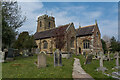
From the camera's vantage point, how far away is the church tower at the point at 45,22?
44.5 metres

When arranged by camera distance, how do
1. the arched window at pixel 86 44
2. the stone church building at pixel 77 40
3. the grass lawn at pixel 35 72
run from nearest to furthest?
the grass lawn at pixel 35 72, the stone church building at pixel 77 40, the arched window at pixel 86 44

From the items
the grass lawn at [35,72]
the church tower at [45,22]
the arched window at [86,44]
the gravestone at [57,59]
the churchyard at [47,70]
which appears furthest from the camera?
the church tower at [45,22]

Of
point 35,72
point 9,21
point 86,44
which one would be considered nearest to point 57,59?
point 35,72

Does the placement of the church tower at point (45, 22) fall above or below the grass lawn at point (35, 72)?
above

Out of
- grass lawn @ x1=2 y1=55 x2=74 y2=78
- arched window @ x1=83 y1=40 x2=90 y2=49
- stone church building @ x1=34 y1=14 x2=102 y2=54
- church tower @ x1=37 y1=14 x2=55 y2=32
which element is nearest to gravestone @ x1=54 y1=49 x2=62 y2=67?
grass lawn @ x1=2 y1=55 x2=74 y2=78

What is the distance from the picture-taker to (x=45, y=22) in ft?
147

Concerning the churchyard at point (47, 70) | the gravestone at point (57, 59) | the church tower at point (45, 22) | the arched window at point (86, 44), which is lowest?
the churchyard at point (47, 70)

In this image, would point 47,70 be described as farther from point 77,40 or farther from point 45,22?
point 45,22

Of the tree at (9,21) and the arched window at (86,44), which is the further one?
the arched window at (86,44)

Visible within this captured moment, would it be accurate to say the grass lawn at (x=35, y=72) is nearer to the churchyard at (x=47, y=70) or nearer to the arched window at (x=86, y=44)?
the churchyard at (x=47, y=70)

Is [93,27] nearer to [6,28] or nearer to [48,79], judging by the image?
[6,28]

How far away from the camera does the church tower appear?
44.5m

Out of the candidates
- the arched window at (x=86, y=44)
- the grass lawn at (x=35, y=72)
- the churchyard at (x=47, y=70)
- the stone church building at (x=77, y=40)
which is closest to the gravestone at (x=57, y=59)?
the churchyard at (x=47, y=70)

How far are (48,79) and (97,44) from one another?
2643 centimetres
